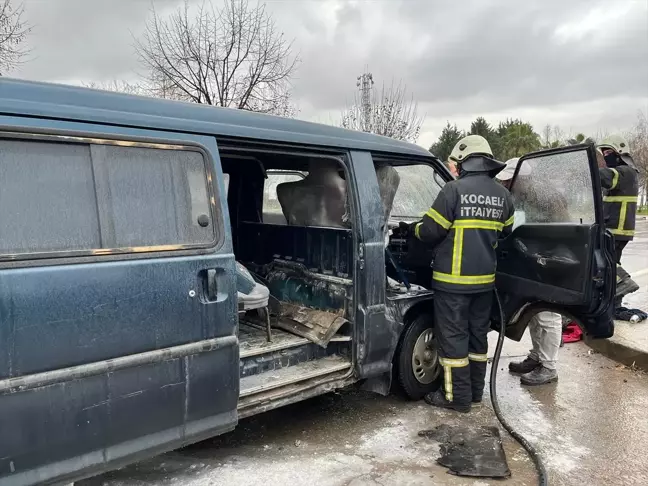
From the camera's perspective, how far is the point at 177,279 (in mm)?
2504

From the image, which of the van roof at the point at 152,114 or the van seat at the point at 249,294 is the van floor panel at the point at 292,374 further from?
the van roof at the point at 152,114

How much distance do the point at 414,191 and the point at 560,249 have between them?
1.54 m

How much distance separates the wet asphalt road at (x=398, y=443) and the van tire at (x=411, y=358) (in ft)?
0.44

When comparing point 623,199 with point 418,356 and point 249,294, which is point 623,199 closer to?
point 418,356

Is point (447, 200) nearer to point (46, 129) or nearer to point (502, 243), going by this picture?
point (502, 243)

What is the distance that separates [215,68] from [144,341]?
13847 mm

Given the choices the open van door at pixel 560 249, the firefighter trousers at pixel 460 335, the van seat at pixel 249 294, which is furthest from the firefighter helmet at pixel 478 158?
the van seat at pixel 249 294

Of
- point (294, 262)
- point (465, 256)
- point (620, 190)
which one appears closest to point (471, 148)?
point (465, 256)

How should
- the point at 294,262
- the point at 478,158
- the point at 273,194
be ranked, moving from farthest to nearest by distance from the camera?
the point at 273,194 < the point at 294,262 < the point at 478,158

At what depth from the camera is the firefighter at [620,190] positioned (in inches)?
220

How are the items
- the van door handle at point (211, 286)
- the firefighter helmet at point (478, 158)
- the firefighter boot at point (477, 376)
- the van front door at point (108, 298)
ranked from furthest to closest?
the firefighter boot at point (477, 376) → the firefighter helmet at point (478, 158) → the van door handle at point (211, 286) → the van front door at point (108, 298)

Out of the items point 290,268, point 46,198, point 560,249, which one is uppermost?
point 46,198

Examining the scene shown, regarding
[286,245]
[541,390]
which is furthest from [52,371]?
[541,390]

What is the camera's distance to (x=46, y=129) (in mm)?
2172
